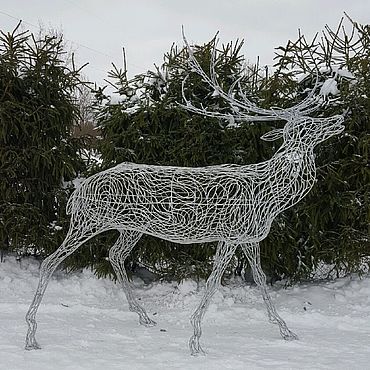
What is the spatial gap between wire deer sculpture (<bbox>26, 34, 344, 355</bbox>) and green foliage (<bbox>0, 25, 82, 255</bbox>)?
1574mm

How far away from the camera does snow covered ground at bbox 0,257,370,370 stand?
11.8 feet

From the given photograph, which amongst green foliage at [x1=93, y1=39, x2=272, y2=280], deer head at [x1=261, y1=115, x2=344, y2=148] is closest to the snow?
green foliage at [x1=93, y1=39, x2=272, y2=280]

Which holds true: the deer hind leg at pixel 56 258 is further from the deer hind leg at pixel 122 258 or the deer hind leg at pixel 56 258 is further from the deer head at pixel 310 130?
the deer head at pixel 310 130

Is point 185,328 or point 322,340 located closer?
point 322,340

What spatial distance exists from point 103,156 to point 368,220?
2577 mm

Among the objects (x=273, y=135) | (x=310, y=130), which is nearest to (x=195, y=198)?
(x=273, y=135)

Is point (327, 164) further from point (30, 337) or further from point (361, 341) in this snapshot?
point (30, 337)

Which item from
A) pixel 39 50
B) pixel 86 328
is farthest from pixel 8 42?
pixel 86 328

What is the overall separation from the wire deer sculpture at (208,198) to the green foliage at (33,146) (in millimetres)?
1574

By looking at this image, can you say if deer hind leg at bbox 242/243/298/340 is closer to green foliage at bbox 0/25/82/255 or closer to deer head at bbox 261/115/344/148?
deer head at bbox 261/115/344/148

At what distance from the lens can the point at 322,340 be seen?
13.5 feet

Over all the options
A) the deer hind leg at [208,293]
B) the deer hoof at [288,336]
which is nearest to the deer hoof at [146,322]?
the deer hind leg at [208,293]

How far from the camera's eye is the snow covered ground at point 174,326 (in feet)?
11.8

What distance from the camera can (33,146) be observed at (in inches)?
221
